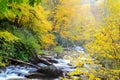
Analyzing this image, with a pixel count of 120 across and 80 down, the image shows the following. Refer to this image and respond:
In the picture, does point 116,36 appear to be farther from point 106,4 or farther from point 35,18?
point 35,18

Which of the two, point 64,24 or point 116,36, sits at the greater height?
point 64,24

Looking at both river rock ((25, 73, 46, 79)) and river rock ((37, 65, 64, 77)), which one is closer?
river rock ((25, 73, 46, 79))

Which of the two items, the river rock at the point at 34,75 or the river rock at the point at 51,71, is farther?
the river rock at the point at 51,71

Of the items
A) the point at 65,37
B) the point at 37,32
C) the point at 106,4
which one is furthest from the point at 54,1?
the point at 106,4

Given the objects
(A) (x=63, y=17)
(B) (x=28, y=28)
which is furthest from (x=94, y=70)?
(A) (x=63, y=17)

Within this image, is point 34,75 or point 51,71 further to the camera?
point 51,71

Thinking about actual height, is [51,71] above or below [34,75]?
above

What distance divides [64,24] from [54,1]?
2730 millimetres

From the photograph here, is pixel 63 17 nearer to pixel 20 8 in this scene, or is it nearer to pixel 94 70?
pixel 20 8

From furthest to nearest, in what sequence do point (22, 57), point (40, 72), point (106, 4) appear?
point (22, 57) < point (40, 72) < point (106, 4)

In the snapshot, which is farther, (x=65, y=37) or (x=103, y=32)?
(x=65, y=37)

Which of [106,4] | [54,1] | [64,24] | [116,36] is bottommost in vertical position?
[116,36]

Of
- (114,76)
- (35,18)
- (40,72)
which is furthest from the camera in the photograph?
(35,18)

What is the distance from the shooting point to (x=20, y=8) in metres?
14.3
